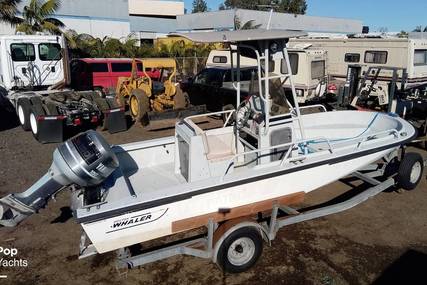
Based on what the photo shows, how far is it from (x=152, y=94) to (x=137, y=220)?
8.54 m

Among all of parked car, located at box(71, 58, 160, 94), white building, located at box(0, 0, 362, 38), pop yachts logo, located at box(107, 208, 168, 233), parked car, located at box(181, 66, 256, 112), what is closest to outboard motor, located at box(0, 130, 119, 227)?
pop yachts logo, located at box(107, 208, 168, 233)

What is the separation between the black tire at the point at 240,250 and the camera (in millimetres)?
4445

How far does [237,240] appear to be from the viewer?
4.53m

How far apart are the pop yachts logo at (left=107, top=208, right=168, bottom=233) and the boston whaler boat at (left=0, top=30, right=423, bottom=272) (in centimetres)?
1

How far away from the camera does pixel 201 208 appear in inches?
177

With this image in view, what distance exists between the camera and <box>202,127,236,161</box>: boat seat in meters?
5.70

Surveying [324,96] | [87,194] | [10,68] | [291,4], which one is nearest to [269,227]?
[87,194]

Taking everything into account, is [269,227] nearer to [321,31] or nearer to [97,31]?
[97,31]

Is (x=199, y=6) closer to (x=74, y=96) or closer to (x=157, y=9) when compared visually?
(x=157, y=9)

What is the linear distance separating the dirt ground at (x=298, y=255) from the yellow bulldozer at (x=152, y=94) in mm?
5409

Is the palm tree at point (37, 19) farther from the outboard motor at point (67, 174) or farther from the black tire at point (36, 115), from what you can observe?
the outboard motor at point (67, 174)

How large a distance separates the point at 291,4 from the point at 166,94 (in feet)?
158

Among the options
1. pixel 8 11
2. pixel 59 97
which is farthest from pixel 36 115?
pixel 8 11

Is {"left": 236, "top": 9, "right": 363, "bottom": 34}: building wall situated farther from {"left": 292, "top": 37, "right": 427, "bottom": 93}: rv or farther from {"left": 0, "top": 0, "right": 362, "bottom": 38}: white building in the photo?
{"left": 292, "top": 37, "right": 427, "bottom": 93}: rv
